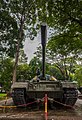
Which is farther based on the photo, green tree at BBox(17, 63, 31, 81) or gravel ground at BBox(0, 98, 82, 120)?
green tree at BBox(17, 63, 31, 81)

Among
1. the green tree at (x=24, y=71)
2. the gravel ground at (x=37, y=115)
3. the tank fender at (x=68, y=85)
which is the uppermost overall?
the green tree at (x=24, y=71)

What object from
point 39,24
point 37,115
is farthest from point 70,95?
point 39,24

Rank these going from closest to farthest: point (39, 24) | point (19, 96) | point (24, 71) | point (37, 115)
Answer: point (37, 115) → point (19, 96) → point (39, 24) → point (24, 71)

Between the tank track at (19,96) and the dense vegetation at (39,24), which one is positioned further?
the dense vegetation at (39,24)

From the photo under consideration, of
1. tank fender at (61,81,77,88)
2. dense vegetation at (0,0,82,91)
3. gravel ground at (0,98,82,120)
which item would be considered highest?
dense vegetation at (0,0,82,91)

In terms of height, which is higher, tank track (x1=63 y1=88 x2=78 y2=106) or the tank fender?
the tank fender

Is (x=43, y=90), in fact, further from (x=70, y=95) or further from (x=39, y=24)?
(x=39, y=24)

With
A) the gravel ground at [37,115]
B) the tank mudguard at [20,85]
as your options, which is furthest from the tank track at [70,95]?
the tank mudguard at [20,85]

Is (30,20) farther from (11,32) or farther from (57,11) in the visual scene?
(57,11)

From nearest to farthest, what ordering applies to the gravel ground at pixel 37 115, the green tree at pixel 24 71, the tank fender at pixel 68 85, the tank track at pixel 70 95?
1. the gravel ground at pixel 37 115
2. the tank fender at pixel 68 85
3. the tank track at pixel 70 95
4. the green tree at pixel 24 71

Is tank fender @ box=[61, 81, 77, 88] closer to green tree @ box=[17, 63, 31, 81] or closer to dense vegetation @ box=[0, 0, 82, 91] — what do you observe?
dense vegetation @ box=[0, 0, 82, 91]

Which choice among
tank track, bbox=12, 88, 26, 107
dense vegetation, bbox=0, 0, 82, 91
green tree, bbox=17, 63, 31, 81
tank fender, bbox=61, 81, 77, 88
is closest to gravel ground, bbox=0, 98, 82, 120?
tank track, bbox=12, 88, 26, 107

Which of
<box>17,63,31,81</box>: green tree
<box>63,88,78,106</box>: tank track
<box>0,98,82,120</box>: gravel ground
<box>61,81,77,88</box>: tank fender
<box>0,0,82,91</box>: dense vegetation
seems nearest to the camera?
<box>0,98,82,120</box>: gravel ground

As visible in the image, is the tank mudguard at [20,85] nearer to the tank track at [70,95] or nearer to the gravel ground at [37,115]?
the gravel ground at [37,115]
